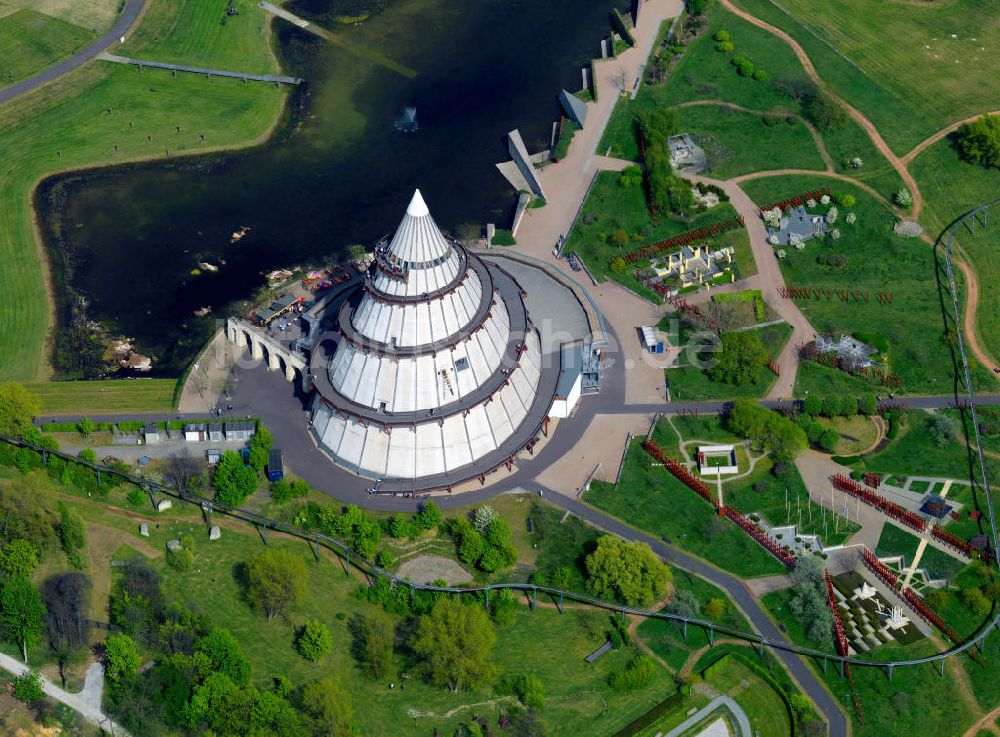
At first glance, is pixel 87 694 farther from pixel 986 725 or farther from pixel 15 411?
pixel 986 725

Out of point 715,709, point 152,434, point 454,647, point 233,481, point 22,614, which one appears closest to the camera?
point 454,647

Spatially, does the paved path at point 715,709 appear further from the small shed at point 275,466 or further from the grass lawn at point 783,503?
the small shed at point 275,466

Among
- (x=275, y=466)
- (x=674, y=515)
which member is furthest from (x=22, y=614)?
(x=674, y=515)

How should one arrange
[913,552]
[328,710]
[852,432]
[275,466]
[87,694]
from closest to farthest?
[328,710], [87,694], [913,552], [275,466], [852,432]

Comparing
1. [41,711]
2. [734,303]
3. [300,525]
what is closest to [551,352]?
[734,303]

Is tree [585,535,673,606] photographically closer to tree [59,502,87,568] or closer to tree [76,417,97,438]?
tree [59,502,87,568]

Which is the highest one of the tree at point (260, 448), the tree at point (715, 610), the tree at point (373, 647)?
the tree at point (260, 448)

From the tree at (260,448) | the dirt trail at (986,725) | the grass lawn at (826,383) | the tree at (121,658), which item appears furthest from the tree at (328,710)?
the grass lawn at (826,383)
